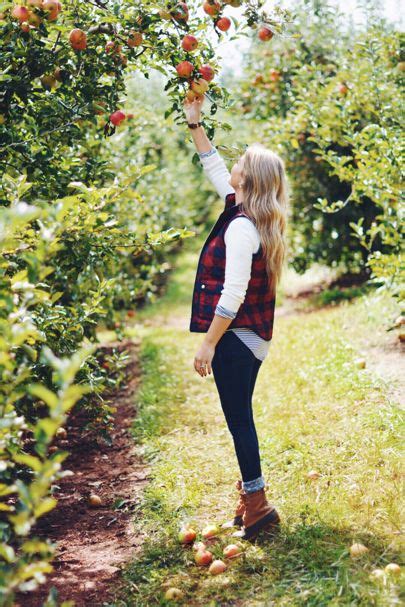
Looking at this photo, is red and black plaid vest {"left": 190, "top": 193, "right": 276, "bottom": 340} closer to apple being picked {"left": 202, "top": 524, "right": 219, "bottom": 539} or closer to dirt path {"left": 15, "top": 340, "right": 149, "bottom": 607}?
apple being picked {"left": 202, "top": 524, "right": 219, "bottom": 539}

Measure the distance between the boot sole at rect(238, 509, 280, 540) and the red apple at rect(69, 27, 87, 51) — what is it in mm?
2142

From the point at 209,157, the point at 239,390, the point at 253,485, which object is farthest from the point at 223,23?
the point at 253,485

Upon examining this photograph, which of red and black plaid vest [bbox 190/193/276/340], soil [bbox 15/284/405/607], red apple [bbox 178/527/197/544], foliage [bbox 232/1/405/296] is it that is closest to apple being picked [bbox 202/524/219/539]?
red apple [bbox 178/527/197/544]

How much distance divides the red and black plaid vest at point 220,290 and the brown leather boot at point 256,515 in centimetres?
67

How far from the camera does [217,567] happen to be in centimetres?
245

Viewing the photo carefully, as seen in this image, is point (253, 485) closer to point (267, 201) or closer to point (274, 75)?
point (267, 201)

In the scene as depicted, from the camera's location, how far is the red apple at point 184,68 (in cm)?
285

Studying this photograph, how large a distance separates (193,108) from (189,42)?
0.95 feet

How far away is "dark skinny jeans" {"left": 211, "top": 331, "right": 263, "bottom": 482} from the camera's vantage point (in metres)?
2.60

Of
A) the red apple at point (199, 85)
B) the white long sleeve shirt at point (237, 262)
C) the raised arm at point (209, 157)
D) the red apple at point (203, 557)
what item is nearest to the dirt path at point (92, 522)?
the red apple at point (203, 557)

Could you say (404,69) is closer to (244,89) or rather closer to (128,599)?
(244,89)

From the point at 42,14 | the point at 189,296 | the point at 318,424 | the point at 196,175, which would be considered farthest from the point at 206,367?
the point at 196,175

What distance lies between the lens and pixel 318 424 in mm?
3635

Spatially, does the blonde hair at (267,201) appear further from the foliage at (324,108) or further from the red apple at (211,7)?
the foliage at (324,108)
